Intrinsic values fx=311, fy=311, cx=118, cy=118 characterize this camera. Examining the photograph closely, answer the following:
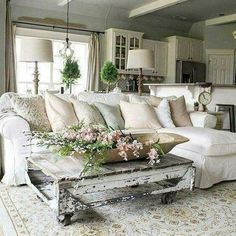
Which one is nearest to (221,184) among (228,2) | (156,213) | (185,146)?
(185,146)

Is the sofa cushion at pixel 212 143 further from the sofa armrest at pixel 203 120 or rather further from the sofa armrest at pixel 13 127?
the sofa armrest at pixel 13 127

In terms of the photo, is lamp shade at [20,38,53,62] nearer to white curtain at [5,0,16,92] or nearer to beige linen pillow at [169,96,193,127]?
beige linen pillow at [169,96,193,127]

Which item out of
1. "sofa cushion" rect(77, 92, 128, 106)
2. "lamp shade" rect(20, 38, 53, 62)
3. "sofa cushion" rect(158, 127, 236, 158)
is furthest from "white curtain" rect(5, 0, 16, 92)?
"sofa cushion" rect(158, 127, 236, 158)

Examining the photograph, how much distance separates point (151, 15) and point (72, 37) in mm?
2242

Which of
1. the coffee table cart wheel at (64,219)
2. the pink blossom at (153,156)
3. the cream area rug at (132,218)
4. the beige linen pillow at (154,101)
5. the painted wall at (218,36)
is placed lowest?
the cream area rug at (132,218)

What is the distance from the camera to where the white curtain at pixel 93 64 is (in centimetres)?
721

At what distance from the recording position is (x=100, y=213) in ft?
7.88

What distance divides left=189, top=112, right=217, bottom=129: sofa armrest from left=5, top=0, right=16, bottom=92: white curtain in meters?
3.76

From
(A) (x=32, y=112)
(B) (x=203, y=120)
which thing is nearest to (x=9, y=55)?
(A) (x=32, y=112)

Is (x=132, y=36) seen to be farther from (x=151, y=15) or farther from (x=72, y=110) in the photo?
(x=72, y=110)

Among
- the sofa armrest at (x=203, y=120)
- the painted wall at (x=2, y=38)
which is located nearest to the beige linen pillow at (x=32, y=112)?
the sofa armrest at (x=203, y=120)

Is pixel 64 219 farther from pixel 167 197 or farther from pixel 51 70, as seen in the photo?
pixel 51 70

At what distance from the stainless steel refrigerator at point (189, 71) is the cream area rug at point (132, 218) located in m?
5.57

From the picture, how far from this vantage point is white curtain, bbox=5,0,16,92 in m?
6.18
